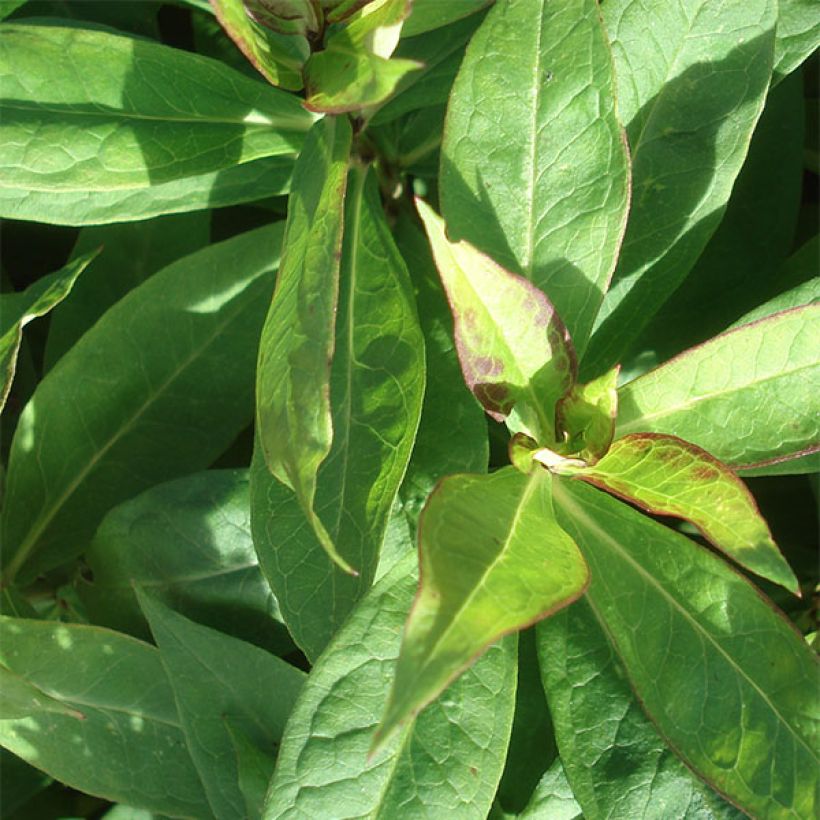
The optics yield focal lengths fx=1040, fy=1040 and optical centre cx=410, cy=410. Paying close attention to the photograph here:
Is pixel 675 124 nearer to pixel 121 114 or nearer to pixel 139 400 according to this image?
pixel 121 114

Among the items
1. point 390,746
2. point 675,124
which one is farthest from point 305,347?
point 675,124

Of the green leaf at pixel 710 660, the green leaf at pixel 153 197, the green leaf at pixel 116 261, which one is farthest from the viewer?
the green leaf at pixel 116 261

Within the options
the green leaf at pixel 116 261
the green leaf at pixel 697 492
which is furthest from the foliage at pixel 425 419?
the green leaf at pixel 116 261

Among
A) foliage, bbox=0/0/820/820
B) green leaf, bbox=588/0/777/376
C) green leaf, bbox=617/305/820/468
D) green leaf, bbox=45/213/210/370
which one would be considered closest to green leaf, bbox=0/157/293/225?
foliage, bbox=0/0/820/820

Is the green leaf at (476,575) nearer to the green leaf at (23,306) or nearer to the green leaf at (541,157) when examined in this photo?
the green leaf at (541,157)

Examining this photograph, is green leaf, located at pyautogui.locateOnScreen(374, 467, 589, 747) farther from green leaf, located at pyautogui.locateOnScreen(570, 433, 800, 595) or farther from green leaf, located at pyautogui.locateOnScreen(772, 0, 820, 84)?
green leaf, located at pyautogui.locateOnScreen(772, 0, 820, 84)

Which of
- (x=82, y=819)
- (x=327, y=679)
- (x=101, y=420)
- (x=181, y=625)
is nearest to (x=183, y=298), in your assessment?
(x=101, y=420)
